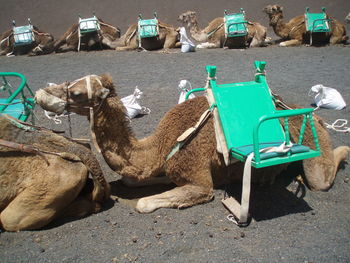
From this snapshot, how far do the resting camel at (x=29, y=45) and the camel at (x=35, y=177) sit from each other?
12201mm

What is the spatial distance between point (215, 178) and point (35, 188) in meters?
1.84

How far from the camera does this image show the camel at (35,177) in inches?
120

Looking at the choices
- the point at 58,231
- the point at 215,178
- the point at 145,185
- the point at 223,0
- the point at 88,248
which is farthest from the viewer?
the point at 223,0

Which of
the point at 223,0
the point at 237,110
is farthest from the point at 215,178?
the point at 223,0

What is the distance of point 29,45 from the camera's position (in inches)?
576

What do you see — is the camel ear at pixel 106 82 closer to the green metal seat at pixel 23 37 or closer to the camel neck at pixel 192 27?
the camel neck at pixel 192 27

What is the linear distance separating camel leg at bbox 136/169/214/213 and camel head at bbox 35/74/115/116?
3.54 feet

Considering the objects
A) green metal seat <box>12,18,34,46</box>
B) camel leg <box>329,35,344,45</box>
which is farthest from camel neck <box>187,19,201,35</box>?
green metal seat <box>12,18,34,46</box>

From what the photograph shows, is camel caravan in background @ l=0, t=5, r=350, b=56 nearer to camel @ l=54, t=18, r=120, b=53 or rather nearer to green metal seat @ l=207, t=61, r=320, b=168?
camel @ l=54, t=18, r=120, b=53

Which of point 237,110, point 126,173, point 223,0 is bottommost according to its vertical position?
point 126,173

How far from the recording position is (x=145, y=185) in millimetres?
4152

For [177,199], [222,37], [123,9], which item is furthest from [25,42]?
[177,199]

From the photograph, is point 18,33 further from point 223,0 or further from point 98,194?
point 98,194

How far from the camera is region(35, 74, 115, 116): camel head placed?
3.32 meters
